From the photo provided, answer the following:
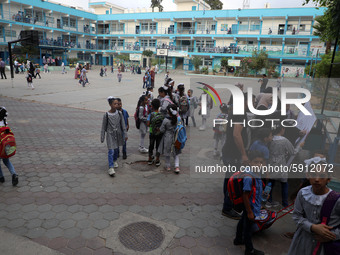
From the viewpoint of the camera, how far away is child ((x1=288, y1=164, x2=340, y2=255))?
7.65ft

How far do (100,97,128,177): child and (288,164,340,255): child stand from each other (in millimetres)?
3737

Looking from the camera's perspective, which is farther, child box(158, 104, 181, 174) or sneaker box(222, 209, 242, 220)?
child box(158, 104, 181, 174)

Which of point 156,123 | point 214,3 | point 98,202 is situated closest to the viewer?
point 98,202

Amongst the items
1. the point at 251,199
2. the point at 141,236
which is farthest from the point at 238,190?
the point at 141,236

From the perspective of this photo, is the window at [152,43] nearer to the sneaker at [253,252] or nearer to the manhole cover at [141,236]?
the manhole cover at [141,236]

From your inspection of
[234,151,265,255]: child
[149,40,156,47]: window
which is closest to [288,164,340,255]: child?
[234,151,265,255]: child

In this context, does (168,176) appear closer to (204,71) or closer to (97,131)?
(97,131)

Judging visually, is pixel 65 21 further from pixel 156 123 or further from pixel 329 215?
pixel 329 215

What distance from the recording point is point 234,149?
429cm

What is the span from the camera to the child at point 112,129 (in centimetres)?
530

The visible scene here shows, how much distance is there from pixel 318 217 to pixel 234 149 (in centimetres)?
196

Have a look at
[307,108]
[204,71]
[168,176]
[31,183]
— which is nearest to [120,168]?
[168,176]

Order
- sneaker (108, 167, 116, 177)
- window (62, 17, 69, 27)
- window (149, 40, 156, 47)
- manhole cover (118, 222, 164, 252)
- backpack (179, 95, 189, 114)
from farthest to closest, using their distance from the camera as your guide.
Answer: window (149, 40, 156, 47) < window (62, 17, 69, 27) < backpack (179, 95, 189, 114) < sneaker (108, 167, 116, 177) < manhole cover (118, 222, 164, 252)

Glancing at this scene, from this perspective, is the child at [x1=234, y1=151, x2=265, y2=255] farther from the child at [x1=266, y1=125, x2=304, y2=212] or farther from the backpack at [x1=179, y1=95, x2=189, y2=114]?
the backpack at [x1=179, y1=95, x2=189, y2=114]
